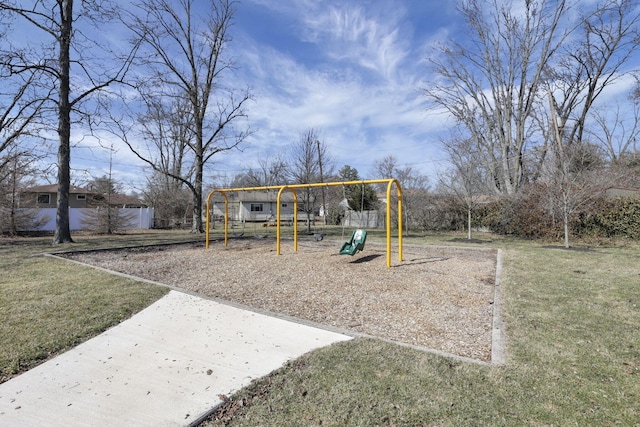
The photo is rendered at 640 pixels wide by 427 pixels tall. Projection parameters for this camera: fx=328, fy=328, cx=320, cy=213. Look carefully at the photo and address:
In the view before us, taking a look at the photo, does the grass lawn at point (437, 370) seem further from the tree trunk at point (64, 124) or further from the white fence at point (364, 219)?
the white fence at point (364, 219)

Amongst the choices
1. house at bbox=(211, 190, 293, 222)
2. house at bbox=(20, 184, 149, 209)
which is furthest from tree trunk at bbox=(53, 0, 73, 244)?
house at bbox=(211, 190, 293, 222)

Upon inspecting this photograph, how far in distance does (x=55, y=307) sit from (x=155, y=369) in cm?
258

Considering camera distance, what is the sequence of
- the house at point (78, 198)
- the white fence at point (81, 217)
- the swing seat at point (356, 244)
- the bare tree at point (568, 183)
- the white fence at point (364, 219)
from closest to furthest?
the swing seat at point (356, 244) → the bare tree at point (568, 183) → the white fence at point (81, 217) → the white fence at point (364, 219) → the house at point (78, 198)

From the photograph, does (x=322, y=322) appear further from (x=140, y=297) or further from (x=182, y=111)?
(x=182, y=111)

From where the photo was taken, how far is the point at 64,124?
39.4 feet

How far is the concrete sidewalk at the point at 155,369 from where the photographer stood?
86.8 inches

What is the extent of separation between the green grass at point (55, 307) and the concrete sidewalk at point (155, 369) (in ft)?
0.78

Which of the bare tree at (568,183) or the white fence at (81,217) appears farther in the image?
the white fence at (81,217)

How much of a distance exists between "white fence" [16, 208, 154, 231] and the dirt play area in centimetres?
1115

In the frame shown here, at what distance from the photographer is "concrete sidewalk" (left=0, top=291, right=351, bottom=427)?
2.21m

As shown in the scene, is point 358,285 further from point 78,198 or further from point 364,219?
point 78,198

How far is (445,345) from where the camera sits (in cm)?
335

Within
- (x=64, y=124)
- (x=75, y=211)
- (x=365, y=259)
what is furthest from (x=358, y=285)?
(x=75, y=211)

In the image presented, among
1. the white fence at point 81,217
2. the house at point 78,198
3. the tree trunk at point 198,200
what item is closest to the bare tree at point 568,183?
the tree trunk at point 198,200
